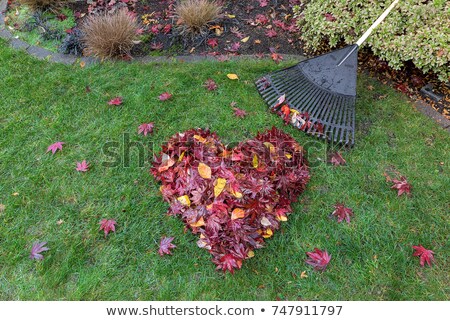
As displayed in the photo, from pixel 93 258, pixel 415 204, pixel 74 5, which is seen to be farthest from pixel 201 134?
pixel 74 5

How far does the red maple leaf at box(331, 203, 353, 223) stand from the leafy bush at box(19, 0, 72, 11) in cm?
413

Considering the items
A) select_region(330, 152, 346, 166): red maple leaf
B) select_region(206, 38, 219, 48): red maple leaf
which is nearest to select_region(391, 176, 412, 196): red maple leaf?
select_region(330, 152, 346, 166): red maple leaf

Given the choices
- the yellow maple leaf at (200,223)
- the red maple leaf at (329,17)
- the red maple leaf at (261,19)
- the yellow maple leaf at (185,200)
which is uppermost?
the red maple leaf at (329,17)

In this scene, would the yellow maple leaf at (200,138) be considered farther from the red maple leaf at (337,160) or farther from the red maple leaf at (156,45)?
the red maple leaf at (156,45)

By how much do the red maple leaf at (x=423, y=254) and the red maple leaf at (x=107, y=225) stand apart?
2.11 metres

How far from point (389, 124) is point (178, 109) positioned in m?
1.97

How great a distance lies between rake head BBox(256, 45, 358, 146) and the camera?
3006 millimetres

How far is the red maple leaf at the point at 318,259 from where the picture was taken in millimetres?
2322

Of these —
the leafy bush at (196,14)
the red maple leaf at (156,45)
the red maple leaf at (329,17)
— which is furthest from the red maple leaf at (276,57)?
the red maple leaf at (156,45)

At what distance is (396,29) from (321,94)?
1.01 metres

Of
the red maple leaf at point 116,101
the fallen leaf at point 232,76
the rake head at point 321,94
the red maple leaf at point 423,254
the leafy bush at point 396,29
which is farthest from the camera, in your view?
the fallen leaf at point 232,76

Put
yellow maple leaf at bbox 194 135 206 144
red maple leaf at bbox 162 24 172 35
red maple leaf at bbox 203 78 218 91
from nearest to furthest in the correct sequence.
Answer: yellow maple leaf at bbox 194 135 206 144 → red maple leaf at bbox 203 78 218 91 → red maple leaf at bbox 162 24 172 35

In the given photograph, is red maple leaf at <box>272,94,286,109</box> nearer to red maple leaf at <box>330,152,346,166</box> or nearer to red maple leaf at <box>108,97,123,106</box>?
red maple leaf at <box>330,152,346,166</box>

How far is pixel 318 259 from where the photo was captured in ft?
7.67
